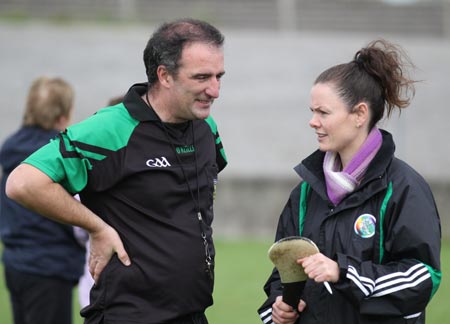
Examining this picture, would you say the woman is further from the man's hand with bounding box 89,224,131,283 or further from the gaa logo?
the man's hand with bounding box 89,224,131,283

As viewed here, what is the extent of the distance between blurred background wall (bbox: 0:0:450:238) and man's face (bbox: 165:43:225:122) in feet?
46.2

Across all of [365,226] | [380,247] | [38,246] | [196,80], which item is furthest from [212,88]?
[38,246]

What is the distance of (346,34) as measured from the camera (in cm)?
2070

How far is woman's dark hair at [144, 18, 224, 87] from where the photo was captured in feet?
13.2

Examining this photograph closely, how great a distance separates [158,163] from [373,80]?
1.12 metres

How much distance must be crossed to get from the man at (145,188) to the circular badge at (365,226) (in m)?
0.75

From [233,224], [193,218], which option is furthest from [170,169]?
[233,224]

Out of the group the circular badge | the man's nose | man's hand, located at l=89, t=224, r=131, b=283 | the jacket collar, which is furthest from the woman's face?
man's hand, located at l=89, t=224, r=131, b=283

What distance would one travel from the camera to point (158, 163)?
3.98 m

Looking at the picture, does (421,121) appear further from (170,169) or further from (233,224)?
(170,169)

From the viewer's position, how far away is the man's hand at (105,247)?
153 inches

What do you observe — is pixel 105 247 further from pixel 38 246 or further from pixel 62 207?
pixel 38 246

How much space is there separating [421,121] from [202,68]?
1606 cm

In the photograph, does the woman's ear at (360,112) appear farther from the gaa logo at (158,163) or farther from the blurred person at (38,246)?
the blurred person at (38,246)
